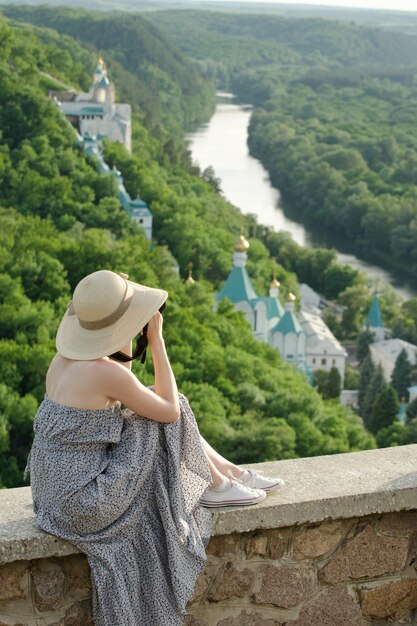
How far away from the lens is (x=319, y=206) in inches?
3150

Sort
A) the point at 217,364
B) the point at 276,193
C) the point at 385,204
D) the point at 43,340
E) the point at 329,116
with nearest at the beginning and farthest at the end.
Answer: the point at 43,340 < the point at 217,364 < the point at 385,204 < the point at 276,193 < the point at 329,116

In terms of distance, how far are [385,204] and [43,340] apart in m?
51.7

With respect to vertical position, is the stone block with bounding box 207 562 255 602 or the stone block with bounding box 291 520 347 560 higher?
the stone block with bounding box 291 520 347 560

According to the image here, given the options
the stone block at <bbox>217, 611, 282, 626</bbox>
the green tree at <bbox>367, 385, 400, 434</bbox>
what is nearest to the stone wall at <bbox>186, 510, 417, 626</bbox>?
the stone block at <bbox>217, 611, 282, 626</bbox>

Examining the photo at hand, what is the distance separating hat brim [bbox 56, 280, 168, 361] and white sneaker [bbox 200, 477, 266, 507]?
53 cm

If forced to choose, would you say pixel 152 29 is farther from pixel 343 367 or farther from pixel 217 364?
pixel 217 364

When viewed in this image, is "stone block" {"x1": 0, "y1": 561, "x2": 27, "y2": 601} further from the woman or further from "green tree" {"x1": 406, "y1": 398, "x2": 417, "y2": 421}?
"green tree" {"x1": 406, "y1": 398, "x2": 417, "y2": 421}

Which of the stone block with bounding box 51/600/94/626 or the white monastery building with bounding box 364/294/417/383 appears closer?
the stone block with bounding box 51/600/94/626

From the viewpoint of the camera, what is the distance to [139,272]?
35.8 metres

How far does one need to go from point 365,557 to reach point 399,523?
16cm

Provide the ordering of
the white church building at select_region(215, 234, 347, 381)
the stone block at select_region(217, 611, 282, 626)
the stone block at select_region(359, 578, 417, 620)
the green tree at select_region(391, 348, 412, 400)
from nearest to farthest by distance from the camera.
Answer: the stone block at select_region(217, 611, 282, 626)
the stone block at select_region(359, 578, 417, 620)
the white church building at select_region(215, 234, 347, 381)
the green tree at select_region(391, 348, 412, 400)

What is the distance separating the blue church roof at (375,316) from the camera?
49.9m

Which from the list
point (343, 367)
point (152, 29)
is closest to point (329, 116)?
point (152, 29)

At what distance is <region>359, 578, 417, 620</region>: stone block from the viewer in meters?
4.32
